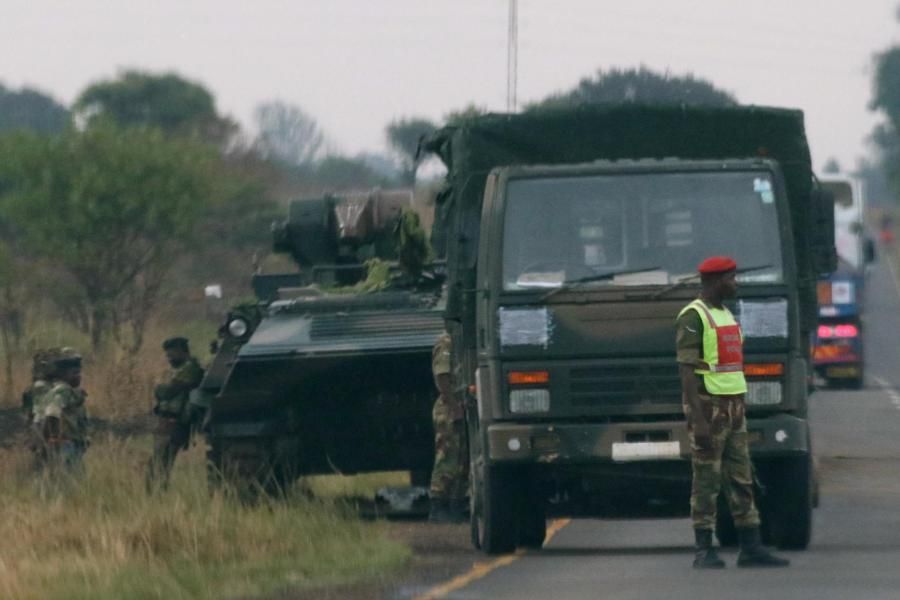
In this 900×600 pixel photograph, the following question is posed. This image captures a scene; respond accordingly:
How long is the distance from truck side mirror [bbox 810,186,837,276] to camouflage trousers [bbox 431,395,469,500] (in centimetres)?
315

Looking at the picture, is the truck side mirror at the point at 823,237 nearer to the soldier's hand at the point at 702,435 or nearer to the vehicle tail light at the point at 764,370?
the vehicle tail light at the point at 764,370

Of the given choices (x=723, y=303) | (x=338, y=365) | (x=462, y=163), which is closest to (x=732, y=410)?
(x=723, y=303)

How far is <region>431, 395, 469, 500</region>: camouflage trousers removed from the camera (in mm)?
16375

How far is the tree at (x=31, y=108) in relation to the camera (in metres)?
103

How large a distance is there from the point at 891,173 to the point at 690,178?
118738 millimetres

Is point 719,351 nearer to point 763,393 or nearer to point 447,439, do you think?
point 763,393

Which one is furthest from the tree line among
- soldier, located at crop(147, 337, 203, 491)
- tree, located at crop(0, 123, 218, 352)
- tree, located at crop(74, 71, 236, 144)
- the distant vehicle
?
tree, located at crop(74, 71, 236, 144)

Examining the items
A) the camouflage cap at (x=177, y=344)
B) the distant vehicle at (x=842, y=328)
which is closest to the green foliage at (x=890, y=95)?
the distant vehicle at (x=842, y=328)

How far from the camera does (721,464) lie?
43.2 feet

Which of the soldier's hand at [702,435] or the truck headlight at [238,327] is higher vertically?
the truck headlight at [238,327]

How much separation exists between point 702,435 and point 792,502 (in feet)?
4.57

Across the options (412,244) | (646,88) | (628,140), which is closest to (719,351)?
(628,140)

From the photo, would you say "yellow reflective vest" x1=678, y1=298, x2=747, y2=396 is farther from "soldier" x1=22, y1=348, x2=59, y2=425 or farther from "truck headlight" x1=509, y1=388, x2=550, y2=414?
"soldier" x1=22, y1=348, x2=59, y2=425

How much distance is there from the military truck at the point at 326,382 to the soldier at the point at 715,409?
4.57 m
